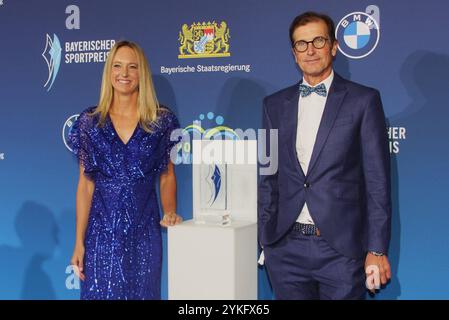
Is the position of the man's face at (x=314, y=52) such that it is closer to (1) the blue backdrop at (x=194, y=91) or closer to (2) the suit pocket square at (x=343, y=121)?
(2) the suit pocket square at (x=343, y=121)

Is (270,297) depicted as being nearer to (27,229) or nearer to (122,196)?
→ (122,196)

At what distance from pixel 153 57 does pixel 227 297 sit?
1.58 metres

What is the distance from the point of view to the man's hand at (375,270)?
9.75ft

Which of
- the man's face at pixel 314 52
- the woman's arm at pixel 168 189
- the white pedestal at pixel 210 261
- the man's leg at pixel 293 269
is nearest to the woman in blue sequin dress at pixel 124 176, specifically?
the woman's arm at pixel 168 189

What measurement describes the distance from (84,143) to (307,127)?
4.05 feet

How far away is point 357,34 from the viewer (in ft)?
11.9

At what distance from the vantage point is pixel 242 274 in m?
3.36

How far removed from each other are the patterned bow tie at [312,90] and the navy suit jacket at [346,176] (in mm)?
39

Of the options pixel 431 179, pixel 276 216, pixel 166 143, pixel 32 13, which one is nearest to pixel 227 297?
pixel 276 216

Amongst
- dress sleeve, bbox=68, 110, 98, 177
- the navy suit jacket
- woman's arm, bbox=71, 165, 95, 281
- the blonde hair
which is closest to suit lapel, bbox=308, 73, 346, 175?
the navy suit jacket

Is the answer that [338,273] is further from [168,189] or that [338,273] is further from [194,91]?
[194,91]

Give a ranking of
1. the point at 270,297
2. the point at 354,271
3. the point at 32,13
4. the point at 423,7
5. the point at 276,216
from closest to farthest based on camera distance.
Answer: the point at 354,271, the point at 276,216, the point at 423,7, the point at 270,297, the point at 32,13

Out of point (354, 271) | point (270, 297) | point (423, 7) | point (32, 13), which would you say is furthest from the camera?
point (32, 13)

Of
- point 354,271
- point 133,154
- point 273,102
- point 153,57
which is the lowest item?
point 354,271
